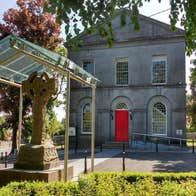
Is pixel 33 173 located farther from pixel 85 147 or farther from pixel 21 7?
pixel 85 147

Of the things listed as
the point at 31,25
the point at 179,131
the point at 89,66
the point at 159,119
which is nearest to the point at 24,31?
the point at 31,25

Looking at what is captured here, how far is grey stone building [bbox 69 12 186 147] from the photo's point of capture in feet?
82.6

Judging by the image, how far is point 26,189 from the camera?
18.4ft

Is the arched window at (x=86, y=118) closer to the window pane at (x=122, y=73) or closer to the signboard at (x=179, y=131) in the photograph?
the window pane at (x=122, y=73)

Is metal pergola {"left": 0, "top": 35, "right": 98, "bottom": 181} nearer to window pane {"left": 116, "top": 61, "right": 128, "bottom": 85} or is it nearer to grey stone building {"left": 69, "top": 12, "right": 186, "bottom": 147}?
grey stone building {"left": 69, "top": 12, "right": 186, "bottom": 147}

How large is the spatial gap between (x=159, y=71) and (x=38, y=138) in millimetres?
18787

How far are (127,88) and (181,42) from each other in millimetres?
5996

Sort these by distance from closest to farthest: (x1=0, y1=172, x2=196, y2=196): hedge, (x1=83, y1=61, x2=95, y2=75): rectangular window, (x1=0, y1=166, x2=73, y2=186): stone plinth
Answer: (x1=0, y1=172, x2=196, y2=196): hedge < (x1=0, y1=166, x2=73, y2=186): stone plinth < (x1=83, y1=61, x2=95, y2=75): rectangular window

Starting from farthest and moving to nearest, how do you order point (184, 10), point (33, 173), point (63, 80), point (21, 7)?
point (63, 80), point (21, 7), point (33, 173), point (184, 10)

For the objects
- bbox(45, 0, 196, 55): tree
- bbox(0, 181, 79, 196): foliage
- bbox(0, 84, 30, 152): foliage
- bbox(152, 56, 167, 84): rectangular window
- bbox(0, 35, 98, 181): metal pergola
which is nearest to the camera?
bbox(45, 0, 196, 55): tree

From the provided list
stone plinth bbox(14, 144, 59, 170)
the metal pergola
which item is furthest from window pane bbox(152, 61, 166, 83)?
stone plinth bbox(14, 144, 59, 170)

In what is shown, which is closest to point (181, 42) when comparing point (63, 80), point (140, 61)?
point (140, 61)

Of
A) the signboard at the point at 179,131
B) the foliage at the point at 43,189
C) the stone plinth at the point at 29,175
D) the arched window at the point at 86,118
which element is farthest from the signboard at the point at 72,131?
the foliage at the point at 43,189

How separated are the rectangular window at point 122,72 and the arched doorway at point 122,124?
2.27m
